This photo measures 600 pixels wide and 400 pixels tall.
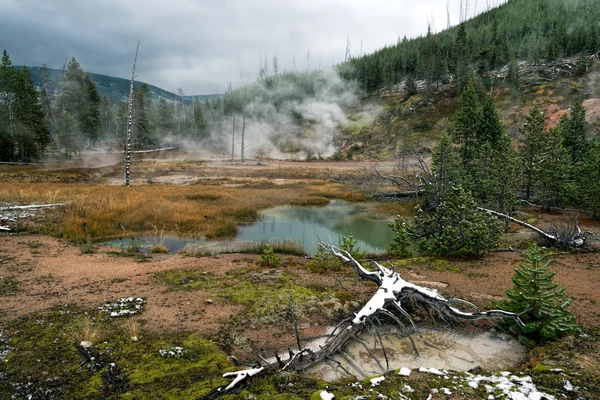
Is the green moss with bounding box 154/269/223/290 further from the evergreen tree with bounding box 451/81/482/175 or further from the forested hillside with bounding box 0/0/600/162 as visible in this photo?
the forested hillside with bounding box 0/0/600/162

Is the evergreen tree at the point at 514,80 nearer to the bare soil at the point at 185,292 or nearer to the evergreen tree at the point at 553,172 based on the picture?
the evergreen tree at the point at 553,172

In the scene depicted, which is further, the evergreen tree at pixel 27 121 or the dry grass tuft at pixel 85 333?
the evergreen tree at pixel 27 121

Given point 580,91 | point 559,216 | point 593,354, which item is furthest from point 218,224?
point 580,91

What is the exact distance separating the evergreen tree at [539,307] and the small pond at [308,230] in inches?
359

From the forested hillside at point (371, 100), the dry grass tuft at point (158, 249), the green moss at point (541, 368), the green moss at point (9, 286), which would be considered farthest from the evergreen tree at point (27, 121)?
the green moss at point (541, 368)

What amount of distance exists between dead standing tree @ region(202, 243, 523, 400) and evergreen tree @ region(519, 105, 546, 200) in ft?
80.1

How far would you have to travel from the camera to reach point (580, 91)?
61500 millimetres

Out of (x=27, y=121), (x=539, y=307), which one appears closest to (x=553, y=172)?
(x=539, y=307)

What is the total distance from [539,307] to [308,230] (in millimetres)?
15181

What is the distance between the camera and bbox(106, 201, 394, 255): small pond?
1661cm

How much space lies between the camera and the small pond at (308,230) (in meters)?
16.6

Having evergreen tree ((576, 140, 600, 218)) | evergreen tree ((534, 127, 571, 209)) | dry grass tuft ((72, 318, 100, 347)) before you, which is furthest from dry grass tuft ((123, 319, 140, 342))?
evergreen tree ((534, 127, 571, 209))

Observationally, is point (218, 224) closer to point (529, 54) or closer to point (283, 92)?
point (529, 54)

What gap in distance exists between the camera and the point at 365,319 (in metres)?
6.51
